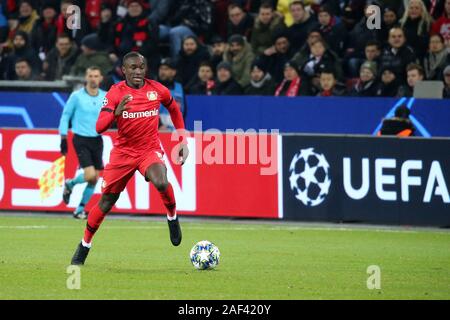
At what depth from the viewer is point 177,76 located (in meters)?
21.5

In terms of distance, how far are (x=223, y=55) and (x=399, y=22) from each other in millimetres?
3390

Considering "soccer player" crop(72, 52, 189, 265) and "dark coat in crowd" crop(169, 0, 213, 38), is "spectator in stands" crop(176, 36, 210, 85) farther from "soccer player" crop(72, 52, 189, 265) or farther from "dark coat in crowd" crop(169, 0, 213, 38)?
"soccer player" crop(72, 52, 189, 265)

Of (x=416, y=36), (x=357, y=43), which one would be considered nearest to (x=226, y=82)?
(x=357, y=43)

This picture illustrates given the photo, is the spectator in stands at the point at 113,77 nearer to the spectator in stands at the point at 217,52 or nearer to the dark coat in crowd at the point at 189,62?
the dark coat in crowd at the point at 189,62

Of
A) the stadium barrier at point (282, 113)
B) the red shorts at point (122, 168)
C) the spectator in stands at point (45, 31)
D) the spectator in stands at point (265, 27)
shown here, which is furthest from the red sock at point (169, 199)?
the spectator in stands at point (45, 31)

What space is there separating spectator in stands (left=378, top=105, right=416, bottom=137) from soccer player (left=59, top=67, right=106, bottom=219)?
4.36m

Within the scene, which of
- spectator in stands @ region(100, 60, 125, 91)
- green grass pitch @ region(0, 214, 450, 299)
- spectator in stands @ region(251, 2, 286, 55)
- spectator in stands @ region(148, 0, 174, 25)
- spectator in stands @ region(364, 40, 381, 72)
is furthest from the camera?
spectator in stands @ region(148, 0, 174, 25)

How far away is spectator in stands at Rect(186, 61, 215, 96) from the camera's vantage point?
20.9 m

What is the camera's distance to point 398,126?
17906mm

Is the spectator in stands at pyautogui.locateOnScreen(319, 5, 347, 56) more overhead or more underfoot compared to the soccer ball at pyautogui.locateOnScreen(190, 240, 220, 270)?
more overhead

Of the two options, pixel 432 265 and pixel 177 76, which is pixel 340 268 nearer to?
pixel 432 265


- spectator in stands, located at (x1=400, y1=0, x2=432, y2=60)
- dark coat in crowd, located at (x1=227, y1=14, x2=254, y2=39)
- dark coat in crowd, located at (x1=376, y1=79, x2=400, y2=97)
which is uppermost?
dark coat in crowd, located at (x1=227, y1=14, x2=254, y2=39)

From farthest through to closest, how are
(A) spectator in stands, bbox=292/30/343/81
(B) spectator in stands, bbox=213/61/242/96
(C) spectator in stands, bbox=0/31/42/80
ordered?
(C) spectator in stands, bbox=0/31/42/80 → (B) spectator in stands, bbox=213/61/242/96 → (A) spectator in stands, bbox=292/30/343/81

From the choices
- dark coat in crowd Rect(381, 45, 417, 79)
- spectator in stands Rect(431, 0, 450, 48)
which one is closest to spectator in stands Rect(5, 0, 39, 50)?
dark coat in crowd Rect(381, 45, 417, 79)
